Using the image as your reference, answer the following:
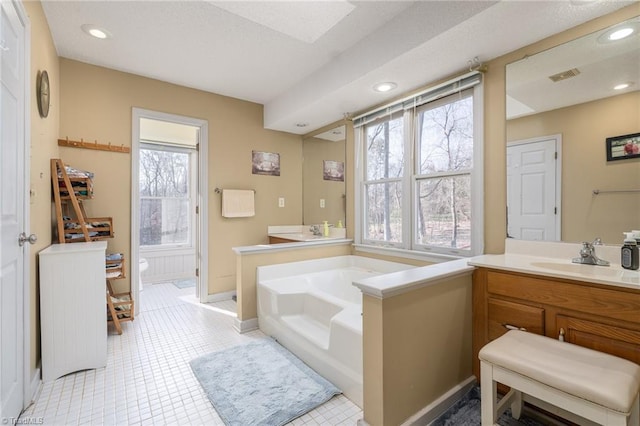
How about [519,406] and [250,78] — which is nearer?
[519,406]

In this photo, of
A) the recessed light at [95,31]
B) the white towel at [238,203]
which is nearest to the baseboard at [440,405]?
the white towel at [238,203]

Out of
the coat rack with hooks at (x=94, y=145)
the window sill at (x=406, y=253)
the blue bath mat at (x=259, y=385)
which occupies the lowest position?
the blue bath mat at (x=259, y=385)

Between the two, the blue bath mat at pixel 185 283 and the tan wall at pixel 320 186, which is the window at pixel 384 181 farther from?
the blue bath mat at pixel 185 283

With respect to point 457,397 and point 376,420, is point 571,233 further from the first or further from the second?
point 376,420

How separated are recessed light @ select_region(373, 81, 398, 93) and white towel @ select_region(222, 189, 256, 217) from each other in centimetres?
198

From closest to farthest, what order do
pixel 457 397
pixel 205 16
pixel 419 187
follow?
pixel 457 397 → pixel 205 16 → pixel 419 187

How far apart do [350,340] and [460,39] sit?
1986 mm

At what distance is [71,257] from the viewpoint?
1.97m

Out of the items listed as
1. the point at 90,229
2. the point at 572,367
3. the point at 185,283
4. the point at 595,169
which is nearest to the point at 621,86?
the point at 595,169

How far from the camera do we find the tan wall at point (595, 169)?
1.59m

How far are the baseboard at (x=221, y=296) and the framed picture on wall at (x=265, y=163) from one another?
1.56 meters

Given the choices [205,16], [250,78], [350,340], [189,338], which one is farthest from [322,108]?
[189,338]

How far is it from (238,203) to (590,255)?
3245mm

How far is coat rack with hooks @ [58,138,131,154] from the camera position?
106 inches
